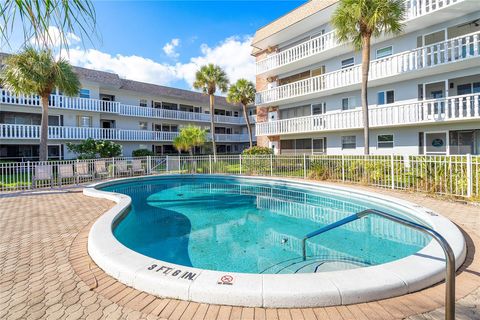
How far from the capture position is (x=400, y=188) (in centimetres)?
1128

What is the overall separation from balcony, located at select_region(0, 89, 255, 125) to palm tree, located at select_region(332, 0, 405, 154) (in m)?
21.2

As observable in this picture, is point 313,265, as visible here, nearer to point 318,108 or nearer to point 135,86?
point 318,108

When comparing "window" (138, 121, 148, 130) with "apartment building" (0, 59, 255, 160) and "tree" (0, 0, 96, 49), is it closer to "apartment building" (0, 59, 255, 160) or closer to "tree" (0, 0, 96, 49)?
"apartment building" (0, 59, 255, 160)

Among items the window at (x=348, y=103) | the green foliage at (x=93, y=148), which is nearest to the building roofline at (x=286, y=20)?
the window at (x=348, y=103)

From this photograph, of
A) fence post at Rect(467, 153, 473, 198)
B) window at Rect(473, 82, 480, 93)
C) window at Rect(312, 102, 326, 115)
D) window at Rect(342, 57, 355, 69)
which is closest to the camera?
fence post at Rect(467, 153, 473, 198)

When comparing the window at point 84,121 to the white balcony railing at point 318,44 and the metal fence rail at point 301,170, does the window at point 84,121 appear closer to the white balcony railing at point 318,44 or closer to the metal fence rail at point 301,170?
the metal fence rail at point 301,170

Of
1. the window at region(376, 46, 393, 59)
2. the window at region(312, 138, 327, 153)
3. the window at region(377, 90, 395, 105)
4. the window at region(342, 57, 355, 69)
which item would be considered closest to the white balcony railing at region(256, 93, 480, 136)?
the window at region(377, 90, 395, 105)

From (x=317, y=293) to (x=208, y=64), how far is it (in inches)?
978

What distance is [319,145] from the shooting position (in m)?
21.1

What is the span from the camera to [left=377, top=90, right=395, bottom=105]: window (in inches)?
655

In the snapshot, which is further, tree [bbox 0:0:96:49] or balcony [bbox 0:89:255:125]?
balcony [bbox 0:89:255:125]

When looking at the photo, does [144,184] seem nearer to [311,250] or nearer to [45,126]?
[45,126]

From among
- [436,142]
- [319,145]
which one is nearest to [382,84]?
[436,142]

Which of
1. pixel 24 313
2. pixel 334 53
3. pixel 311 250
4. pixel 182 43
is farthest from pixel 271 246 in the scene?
pixel 182 43
